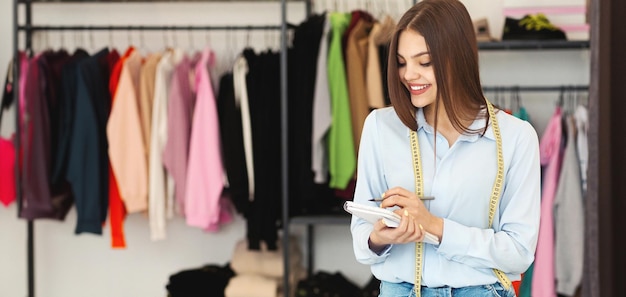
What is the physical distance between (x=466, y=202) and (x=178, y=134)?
2.40 m

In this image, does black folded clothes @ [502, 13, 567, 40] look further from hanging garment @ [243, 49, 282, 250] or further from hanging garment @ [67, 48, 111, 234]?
hanging garment @ [67, 48, 111, 234]

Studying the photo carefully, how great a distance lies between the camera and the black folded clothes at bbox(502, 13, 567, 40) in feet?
12.3

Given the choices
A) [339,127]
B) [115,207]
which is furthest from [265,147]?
[115,207]

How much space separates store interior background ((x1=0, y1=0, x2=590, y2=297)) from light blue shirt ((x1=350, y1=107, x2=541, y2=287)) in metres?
2.57

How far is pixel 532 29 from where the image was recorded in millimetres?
3762

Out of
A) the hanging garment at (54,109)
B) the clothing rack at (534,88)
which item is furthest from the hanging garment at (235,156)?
the clothing rack at (534,88)

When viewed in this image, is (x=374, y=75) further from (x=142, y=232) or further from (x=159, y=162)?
(x=142, y=232)

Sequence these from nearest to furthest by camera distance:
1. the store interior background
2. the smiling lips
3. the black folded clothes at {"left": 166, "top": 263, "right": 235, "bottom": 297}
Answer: the smiling lips
the black folded clothes at {"left": 166, "top": 263, "right": 235, "bottom": 297}
the store interior background

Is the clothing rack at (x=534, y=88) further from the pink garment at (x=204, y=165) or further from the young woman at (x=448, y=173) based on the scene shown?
the young woman at (x=448, y=173)

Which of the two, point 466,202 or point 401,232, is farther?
point 466,202

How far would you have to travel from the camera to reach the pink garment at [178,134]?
12.7 feet

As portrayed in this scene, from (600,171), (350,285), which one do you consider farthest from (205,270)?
(600,171)

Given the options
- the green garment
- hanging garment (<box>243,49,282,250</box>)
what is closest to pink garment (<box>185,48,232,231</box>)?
hanging garment (<box>243,49,282,250</box>)

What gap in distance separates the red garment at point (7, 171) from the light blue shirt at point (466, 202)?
111 inches
